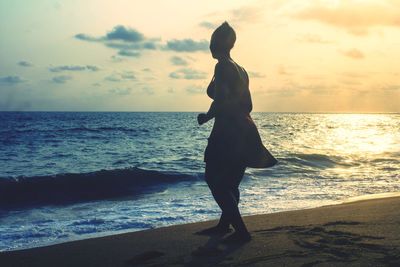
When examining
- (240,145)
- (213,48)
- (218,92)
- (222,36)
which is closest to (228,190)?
(240,145)

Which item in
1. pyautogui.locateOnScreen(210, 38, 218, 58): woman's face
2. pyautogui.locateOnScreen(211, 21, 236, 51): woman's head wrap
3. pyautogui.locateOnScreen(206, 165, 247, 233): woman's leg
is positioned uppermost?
pyautogui.locateOnScreen(211, 21, 236, 51): woman's head wrap

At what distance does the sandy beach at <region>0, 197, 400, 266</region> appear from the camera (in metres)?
3.90

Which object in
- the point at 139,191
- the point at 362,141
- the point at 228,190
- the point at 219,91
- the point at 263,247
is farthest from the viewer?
the point at 362,141

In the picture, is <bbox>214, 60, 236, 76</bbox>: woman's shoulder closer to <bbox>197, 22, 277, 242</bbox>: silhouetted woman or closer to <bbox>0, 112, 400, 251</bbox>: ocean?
<bbox>197, 22, 277, 242</bbox>: silhouetted woman

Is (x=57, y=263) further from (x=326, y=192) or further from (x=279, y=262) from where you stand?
(x=326, y=192)

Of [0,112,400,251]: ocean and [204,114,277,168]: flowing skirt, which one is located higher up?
[204,114,277,168]: flowing skirt

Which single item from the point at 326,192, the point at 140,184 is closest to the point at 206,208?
the point at 326,192

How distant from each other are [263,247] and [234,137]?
41.6 inches

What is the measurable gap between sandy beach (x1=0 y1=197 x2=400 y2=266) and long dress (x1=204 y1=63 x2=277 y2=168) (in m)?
0.79

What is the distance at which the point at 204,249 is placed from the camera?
14.6ft

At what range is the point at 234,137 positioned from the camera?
4.68 m

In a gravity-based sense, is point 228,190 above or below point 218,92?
below

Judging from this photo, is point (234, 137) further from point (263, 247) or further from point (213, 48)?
point (263, 247)

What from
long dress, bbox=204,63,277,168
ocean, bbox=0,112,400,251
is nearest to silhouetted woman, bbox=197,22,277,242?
long dress, bbox=204,63,277,168
